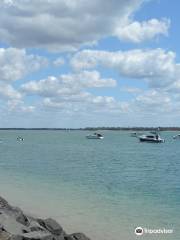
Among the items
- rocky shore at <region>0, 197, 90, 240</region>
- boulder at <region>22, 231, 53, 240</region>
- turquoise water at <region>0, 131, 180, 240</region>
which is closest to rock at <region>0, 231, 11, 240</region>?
rocky shore at <region>0, 197, 90, 240</region>

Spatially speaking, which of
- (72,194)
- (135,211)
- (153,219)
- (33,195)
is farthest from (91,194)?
(153,219)

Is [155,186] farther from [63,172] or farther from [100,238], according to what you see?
[100,238]

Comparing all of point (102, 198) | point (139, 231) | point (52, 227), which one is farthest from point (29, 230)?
point (102, 198)

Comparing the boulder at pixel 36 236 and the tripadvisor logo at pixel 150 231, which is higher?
the boulder at pixel 36 236

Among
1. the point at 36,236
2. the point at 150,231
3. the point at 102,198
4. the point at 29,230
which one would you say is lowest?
the point at 150,231

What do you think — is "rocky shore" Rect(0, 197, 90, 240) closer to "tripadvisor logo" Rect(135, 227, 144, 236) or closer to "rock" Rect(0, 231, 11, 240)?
"rock" Rect(0, 231, 11, 240)

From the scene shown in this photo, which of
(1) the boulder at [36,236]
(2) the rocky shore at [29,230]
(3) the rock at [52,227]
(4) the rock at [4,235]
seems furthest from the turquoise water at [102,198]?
(4) the rock at [4,235]

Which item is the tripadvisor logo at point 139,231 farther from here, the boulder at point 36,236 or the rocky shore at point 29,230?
the boulder at point 36,236

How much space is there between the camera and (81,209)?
23.3m

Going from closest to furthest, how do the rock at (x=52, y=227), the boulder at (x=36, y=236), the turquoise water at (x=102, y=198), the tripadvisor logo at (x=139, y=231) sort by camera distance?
the boulder at (x=36, y=236) → the rock at (x=52, y=227) → the tripadvisor logo at (x=139, y=231) → the turquoise water at (x=102, y=198)

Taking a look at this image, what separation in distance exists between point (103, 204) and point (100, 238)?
7070 mm

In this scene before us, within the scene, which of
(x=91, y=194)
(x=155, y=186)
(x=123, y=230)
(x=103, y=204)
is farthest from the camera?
(x=155, y=186)

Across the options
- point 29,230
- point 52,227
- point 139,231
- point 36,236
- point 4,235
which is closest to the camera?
point 36,236

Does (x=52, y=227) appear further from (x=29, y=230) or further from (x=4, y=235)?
(x=4, y=235)
